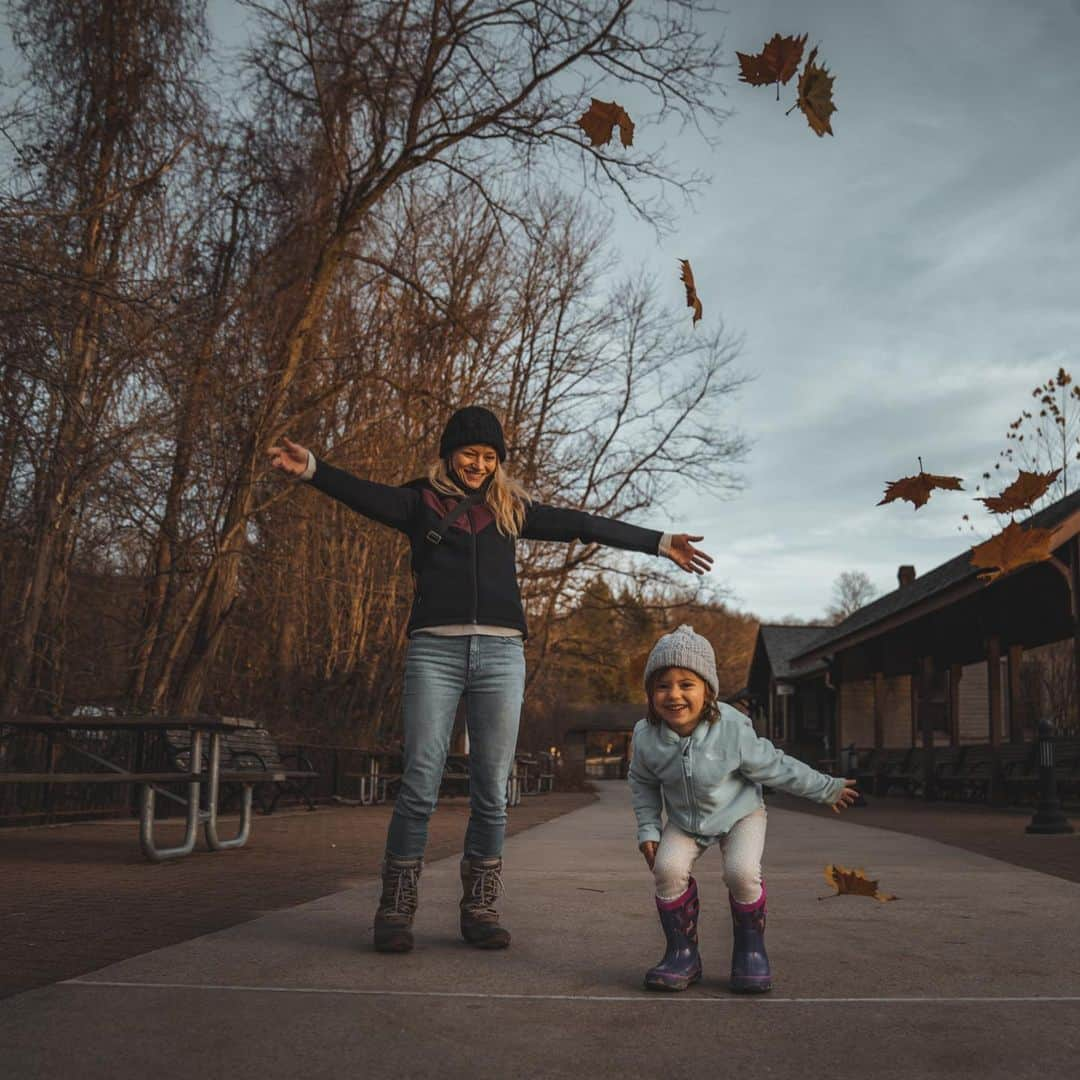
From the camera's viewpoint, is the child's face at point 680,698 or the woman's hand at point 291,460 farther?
the woman's hand at point 291,460

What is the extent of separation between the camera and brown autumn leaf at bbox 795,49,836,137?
479 cm

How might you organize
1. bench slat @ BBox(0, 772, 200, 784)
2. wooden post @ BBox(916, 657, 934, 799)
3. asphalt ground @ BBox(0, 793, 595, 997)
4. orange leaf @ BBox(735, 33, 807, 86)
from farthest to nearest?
1. wooden post @ BBox(916, 657, 934, 799)
2. bench slat @ BBox(0, 772, 200, 784)
3. orange leaf @ BBox(735, 33, 807, 86)
4. asphalt ground @ BBox(0, 793, 595, 997)

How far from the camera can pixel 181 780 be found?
7312 millimetres

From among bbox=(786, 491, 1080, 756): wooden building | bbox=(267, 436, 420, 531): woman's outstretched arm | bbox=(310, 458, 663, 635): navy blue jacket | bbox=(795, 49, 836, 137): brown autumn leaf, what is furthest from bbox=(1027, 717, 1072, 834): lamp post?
bbox=(267, 436, 420, 531): woman's outstretched arm

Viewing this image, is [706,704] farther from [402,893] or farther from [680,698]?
[402,893]

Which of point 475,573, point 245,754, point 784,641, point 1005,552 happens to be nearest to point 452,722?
point 475,573

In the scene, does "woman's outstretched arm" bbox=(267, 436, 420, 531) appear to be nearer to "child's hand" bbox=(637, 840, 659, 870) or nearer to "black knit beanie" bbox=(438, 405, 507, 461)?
"black knit beanie" bbox=(438, 405, 507, 461)

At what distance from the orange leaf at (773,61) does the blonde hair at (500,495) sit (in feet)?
5.79

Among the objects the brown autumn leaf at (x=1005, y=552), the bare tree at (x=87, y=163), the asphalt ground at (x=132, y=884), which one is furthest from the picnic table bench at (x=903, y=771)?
the bare tree at (x=87, y=163)

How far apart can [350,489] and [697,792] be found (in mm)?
1604

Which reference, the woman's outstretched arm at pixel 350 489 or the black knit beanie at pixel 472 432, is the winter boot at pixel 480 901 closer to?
the woman's outstretched arm at pixel 350 489

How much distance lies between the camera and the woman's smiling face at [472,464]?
4566mm

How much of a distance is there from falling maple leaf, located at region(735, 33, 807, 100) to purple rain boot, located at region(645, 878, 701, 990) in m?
2.97

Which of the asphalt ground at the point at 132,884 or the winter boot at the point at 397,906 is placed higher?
the winter boot at the point at 397,906
